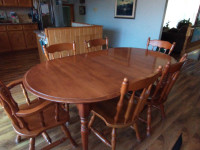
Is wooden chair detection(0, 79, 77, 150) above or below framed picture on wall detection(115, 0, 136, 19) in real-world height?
below

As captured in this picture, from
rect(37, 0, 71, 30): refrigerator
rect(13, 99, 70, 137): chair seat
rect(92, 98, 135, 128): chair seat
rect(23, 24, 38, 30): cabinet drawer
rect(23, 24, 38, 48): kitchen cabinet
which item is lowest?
rect(13, 99, 70, 137): chair seat

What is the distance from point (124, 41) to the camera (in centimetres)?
434

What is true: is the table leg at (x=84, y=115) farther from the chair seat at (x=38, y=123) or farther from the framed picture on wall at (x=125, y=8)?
the framed picture on wall at (x=125, y=8)

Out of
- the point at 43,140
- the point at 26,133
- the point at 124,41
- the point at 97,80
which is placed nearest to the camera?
the point at 26,133

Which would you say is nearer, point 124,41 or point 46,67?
point 46,67

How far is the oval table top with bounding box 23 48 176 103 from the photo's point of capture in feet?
3.24

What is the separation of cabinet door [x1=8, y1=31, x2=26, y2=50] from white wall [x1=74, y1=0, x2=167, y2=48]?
2568mm

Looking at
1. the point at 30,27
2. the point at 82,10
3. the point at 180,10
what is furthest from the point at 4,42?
the point at 180,10

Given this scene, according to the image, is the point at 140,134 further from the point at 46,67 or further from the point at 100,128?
the point at 46,67

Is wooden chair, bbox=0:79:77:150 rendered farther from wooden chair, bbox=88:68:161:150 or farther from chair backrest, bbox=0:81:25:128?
wooden chair, bbox=88:68:161:150

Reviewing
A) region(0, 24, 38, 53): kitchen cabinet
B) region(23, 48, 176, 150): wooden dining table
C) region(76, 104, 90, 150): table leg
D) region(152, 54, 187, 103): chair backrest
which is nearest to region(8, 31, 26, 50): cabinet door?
region(0, 24, 38, 53): kitchen cabinet

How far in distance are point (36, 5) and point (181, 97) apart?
519 centimetres

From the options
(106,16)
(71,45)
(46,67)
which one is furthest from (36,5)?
(46,67)

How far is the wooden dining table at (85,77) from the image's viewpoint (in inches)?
38.8
